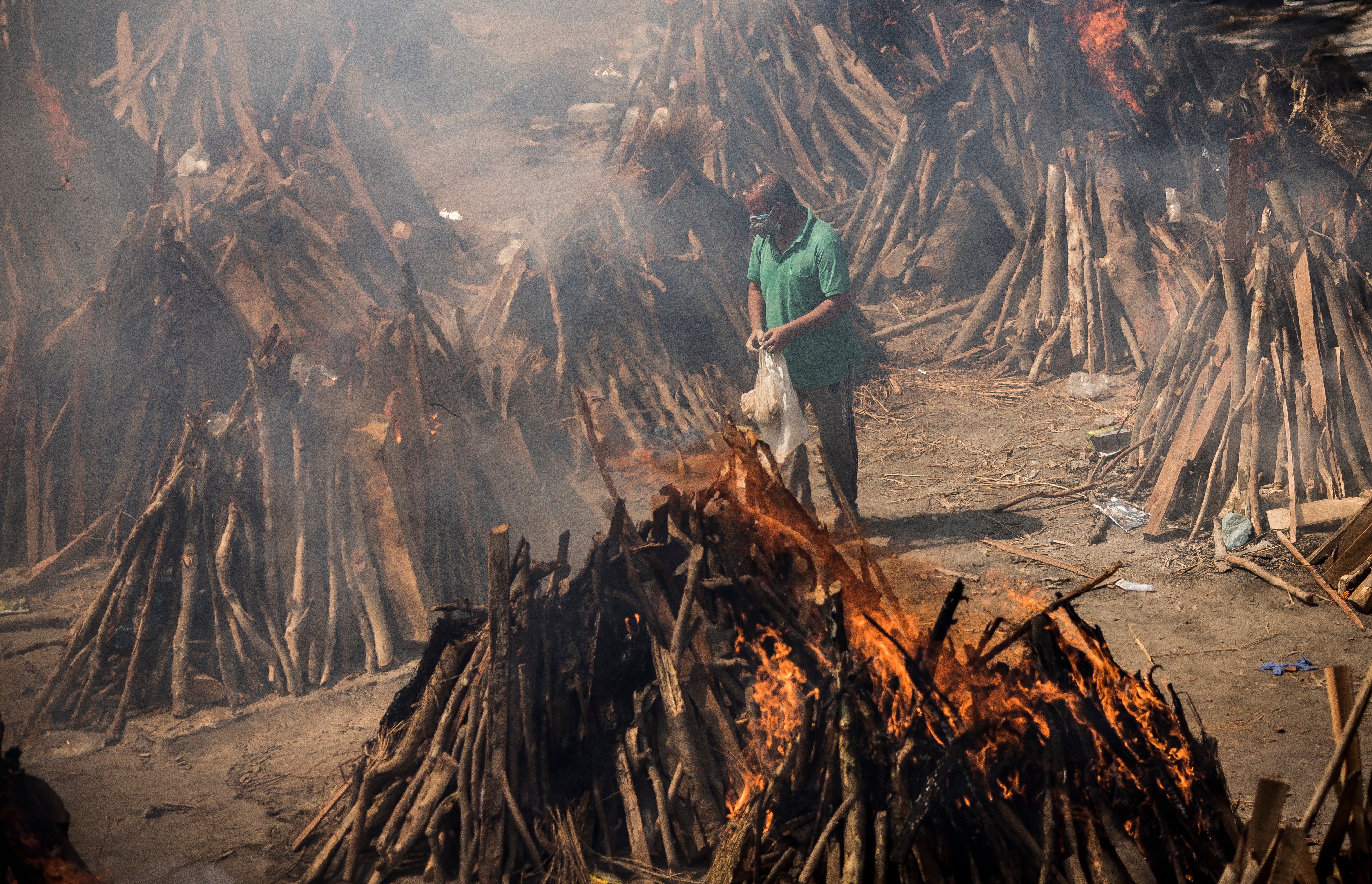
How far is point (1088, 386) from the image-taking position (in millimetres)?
7984

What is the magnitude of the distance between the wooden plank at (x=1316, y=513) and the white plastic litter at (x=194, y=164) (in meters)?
11.9

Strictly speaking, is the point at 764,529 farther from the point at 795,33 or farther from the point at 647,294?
the point at 795,33

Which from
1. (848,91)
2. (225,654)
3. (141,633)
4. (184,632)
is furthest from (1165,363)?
(848,91)

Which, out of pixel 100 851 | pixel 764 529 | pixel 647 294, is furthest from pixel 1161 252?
pixel 100 851

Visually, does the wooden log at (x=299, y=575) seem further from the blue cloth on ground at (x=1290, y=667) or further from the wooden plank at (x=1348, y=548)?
the wooden plank at (x=1348, y=548)

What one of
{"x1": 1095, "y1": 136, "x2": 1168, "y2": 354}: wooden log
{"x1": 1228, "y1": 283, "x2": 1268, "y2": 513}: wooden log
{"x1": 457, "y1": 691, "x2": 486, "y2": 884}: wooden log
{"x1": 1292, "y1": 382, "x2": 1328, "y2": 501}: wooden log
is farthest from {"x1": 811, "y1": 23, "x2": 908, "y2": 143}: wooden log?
{"x1": 457, "y1": 691, "x2": 486, "y2": 884}: wooden log

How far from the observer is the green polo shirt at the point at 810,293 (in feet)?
16.1

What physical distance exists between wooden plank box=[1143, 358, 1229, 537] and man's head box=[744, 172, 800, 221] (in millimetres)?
2946

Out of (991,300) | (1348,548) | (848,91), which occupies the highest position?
(848,91)

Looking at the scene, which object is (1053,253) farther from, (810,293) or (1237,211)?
(810,293)

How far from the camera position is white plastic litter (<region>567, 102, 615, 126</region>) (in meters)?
16.5

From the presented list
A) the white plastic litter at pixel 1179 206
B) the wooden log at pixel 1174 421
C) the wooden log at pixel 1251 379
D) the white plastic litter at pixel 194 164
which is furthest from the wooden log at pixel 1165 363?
the white plastic litter at pixel 194 164

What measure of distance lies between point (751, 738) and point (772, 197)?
3.22 m

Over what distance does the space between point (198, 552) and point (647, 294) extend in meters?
5.15
